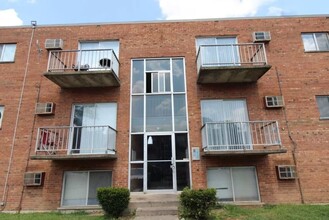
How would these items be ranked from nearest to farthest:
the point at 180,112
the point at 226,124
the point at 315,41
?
the point at 226,124 → the point at 180,112 → the point at 315,41

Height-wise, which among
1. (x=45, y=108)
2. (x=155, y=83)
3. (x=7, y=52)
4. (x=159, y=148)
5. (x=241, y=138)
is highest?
(x=7, y=52)

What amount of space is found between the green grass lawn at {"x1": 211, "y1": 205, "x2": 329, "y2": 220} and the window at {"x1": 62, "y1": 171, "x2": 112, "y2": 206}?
4474 mm

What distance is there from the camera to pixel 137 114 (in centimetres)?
1069

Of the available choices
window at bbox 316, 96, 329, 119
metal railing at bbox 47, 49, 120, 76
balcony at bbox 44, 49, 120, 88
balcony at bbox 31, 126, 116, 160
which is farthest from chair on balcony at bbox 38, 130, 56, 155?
window at bbox 316, 96, 329, 119

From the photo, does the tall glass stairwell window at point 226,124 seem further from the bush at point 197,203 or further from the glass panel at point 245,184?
the bush at point 197,203

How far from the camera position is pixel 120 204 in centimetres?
825

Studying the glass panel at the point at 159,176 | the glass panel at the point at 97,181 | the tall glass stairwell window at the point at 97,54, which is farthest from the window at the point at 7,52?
the glass panel at the point at 159,176

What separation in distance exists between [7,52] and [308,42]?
46.8ft

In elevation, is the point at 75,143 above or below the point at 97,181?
above

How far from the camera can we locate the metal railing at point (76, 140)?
9.84 m

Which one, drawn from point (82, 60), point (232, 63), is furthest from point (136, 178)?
point (232, 63)

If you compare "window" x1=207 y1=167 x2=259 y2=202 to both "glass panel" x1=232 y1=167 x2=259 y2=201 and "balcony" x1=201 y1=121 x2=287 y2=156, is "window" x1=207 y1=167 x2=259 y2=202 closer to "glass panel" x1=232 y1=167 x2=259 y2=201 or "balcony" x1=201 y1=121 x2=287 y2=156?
"glass panel" x1=232 y1=167 x2=259 y2=201

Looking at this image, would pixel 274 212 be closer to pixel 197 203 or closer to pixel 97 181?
pixel 197 203

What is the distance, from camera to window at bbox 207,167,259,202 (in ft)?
31.7
